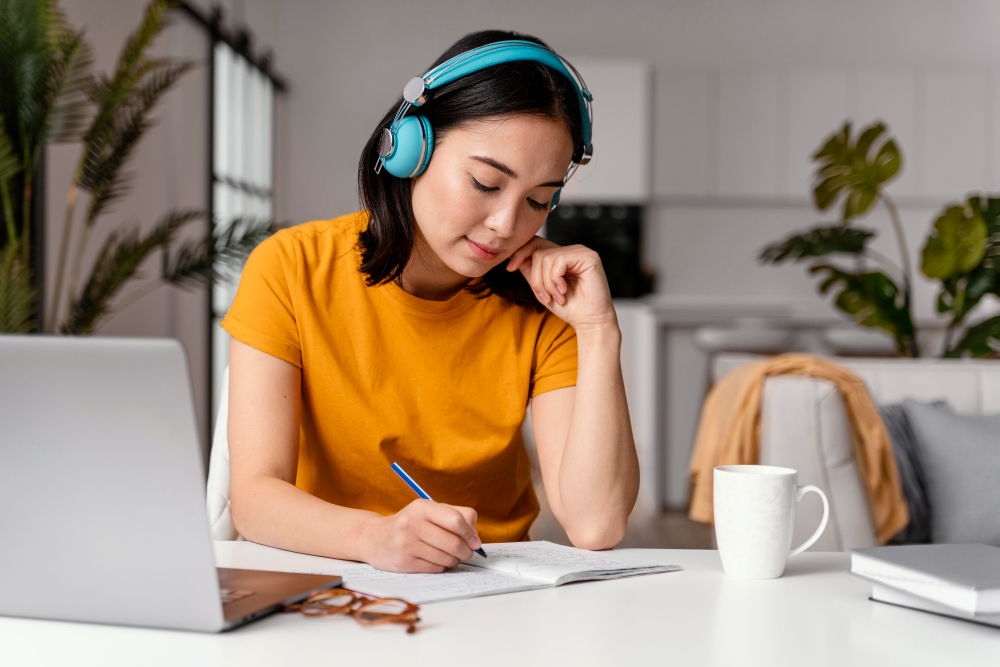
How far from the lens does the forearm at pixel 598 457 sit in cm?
104

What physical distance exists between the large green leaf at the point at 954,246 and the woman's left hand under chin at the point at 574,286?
2055 mm

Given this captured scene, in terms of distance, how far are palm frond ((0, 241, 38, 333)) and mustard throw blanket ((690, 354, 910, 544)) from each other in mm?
1766

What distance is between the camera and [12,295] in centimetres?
211

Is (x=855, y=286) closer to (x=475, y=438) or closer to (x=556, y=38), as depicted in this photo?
(x=475, y=438)

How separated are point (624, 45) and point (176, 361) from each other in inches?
Result: 229

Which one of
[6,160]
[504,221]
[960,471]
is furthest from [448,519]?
[6,160]

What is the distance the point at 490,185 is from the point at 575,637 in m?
0.56

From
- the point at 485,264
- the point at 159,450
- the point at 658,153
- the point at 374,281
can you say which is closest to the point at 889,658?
the point at 159,450

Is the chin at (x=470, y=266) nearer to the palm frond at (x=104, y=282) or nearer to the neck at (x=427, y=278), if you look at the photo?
the neck at (x=427, y=278)

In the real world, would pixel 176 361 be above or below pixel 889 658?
above

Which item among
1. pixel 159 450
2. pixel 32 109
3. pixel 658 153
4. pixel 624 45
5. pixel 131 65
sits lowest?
pixel 159 450

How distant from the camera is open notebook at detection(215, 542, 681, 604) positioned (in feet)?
2.42

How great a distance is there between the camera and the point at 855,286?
114 inches

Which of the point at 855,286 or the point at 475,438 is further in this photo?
the point at 855,286
